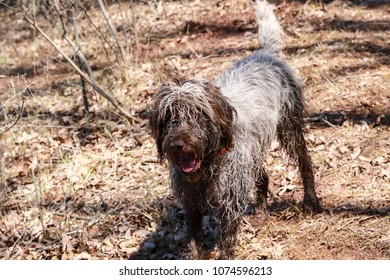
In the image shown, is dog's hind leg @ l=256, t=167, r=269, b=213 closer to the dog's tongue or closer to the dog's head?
the dog's head

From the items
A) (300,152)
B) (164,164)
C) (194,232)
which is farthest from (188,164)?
(164,164)

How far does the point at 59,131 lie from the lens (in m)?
8.31

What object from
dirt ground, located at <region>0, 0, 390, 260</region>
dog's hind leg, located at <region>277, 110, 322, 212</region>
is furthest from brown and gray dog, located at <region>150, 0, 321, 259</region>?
dirt ground, located at <region>0, 0, 390, 260</region>

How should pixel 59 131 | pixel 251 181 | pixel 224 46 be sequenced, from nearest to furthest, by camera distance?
pixel 251 181 < pixel 59 131 < pixel 224 46

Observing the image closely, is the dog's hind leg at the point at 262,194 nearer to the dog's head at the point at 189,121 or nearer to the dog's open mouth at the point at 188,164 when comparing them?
the dog's head at the point at 189,121

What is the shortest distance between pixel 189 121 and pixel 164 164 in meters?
2.56

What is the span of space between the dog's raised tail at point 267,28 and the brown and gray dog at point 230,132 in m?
0.01

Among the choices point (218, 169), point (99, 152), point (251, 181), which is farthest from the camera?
point (99, 152)

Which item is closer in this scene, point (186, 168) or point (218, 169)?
point (186, 168)

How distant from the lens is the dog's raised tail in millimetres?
5953

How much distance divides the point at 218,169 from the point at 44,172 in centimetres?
348

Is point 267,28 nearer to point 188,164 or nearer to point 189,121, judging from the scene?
point 189,121

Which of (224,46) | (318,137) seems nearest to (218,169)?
(318,137)

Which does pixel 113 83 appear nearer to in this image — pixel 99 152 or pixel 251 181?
pixel 99 152
